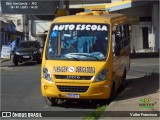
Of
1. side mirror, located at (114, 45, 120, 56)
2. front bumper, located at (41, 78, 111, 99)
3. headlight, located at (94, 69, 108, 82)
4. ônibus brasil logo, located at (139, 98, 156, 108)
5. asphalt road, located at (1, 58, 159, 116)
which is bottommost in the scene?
asphalt road, located at (1, 58, 159, 116)

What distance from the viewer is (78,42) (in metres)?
12.7

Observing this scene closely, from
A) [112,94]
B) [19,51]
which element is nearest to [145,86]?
[112,94]

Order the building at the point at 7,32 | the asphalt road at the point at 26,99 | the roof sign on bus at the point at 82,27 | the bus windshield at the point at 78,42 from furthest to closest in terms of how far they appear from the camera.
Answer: the building at the point at 7,32 → the roof sign on bus at the point at 82,27 → the bus windshield at the point at 78,42 → the asphalt road at the point at 26,99

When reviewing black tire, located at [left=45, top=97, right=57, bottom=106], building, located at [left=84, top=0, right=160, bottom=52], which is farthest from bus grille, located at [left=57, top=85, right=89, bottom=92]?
building, located at [left=84, top=0, right=160, bottom=52]

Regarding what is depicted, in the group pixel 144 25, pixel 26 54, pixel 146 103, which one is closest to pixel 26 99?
pixel 146 103

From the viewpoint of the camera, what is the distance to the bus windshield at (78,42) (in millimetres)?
12438

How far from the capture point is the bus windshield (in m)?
12.4

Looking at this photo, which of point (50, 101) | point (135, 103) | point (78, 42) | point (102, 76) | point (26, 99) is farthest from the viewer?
point (26, 99)

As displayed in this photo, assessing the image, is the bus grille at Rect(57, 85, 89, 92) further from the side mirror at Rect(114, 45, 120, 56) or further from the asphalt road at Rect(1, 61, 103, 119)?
the side mirror at Rect(114, 45, 120, 56)

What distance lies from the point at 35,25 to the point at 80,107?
47.6 metres

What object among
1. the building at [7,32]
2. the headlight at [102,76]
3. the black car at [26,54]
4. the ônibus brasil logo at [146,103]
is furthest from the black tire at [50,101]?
the building at [7,32]

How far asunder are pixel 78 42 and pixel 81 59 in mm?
628

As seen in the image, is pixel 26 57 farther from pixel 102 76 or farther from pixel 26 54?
pixel 102 76

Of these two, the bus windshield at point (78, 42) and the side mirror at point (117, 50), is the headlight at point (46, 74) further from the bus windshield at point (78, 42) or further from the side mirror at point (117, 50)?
the side mirror at point (117, 50)
